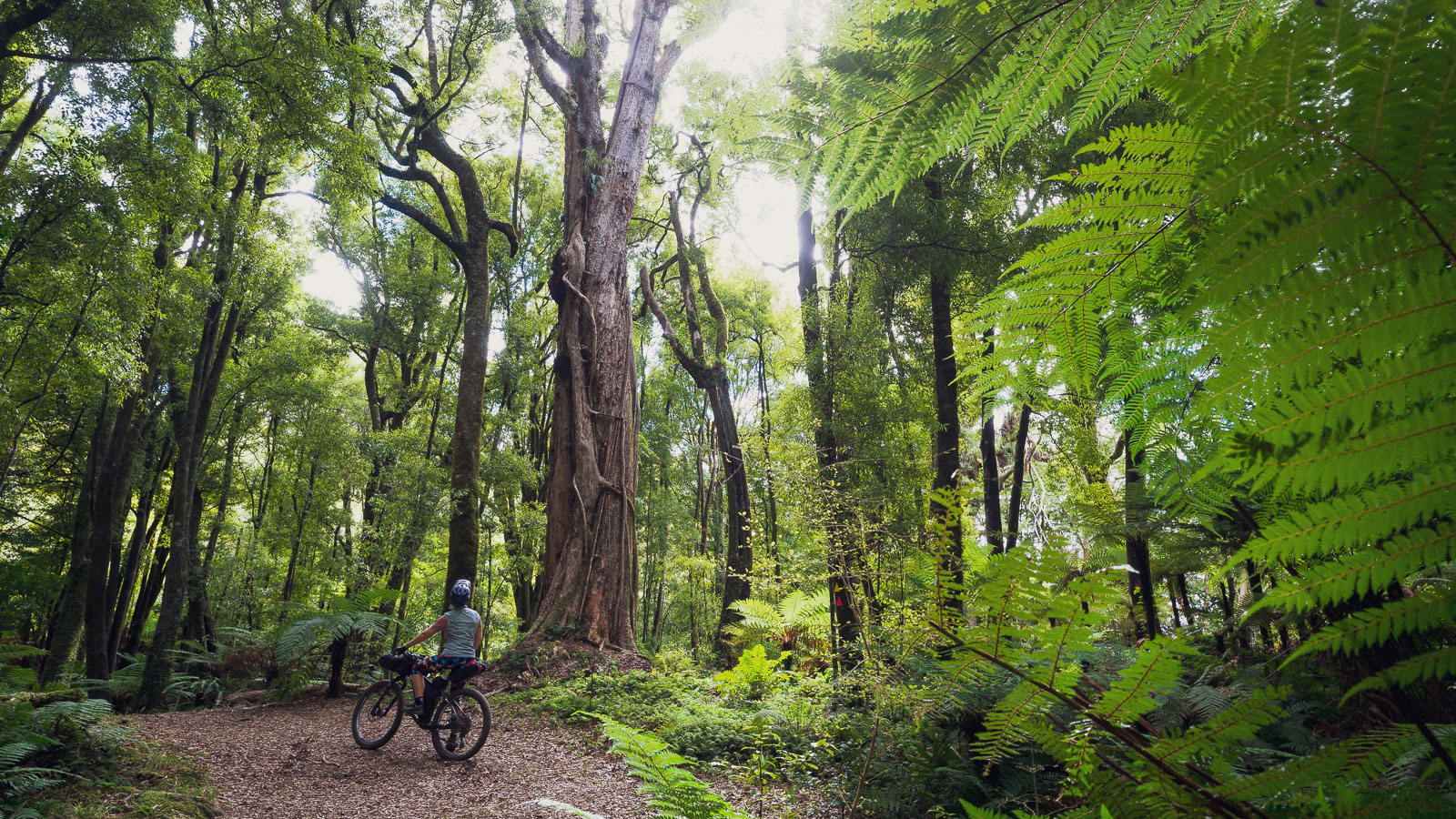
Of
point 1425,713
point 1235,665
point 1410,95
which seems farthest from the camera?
point 1235,665

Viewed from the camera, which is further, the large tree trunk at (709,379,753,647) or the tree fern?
the large tree trunk at (709,379,753,647)

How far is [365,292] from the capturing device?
16688mm

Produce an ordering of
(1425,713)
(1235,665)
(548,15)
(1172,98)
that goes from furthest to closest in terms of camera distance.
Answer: (548,15) < (1235,665) < (1425,713) < (1172,98)

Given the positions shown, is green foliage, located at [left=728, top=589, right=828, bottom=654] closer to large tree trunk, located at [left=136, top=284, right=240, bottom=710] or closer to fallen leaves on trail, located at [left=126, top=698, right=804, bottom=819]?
fallen leaves on trail, located at [left=126, top=698, right=804, bottom=819]

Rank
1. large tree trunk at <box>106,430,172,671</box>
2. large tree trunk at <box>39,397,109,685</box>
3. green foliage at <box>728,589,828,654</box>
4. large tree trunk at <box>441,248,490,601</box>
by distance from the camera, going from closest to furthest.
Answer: green foliage at <box>728,589,828,654</box>
large tree trunk at <box>441,248,490,601</box>
large tree trunk at <box>39,397,109,685</box>
large tree trunk at <box>106,430,172,671</box>

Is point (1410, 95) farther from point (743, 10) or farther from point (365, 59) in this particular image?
point (365, 59)

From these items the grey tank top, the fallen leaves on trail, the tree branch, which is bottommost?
the fallen leaves on trail

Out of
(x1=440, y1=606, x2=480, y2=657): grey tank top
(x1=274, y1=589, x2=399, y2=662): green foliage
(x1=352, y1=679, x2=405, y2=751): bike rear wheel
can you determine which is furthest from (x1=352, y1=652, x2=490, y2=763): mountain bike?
(x1=274, y1=589, x2=399, y2=662): green foliage

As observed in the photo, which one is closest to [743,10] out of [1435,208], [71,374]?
[1435,208]

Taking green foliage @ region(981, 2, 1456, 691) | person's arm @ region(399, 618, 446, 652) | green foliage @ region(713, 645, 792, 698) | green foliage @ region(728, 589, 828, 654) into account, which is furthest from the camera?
green foliage @ region(728, 589, 828, 654)

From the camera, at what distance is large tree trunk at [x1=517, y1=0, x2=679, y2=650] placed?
9172 mm

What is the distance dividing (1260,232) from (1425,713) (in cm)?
360

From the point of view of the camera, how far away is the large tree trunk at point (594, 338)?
9.17 metres

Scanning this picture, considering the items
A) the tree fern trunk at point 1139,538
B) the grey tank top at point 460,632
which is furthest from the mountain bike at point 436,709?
the tree fern trunk at point 1139,538
